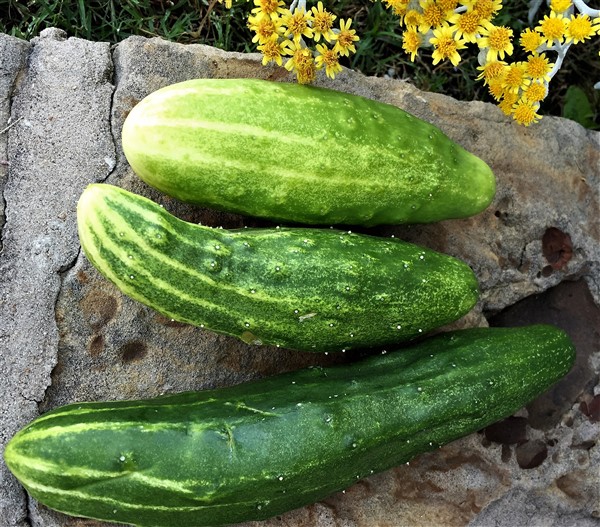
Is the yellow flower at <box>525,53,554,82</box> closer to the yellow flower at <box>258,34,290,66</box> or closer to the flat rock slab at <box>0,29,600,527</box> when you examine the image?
the flat rock slab at <box>0,29,600,527</box>

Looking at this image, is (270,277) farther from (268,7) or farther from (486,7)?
(486,7)

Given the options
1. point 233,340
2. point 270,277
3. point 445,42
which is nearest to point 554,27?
point 445,42

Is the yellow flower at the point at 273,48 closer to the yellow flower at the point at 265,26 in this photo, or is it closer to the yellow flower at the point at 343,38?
the yellow flower at the point at 265,26

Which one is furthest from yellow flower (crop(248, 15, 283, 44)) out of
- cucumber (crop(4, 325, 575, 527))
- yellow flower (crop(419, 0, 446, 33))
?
cucumber (crop(4, 325, 575, 527))

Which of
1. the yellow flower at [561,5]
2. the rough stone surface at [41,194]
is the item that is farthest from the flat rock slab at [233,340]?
the yellow flower at [561,5]

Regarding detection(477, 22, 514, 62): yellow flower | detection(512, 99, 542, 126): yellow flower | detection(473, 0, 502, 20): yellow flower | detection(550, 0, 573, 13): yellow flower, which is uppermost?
detection(550, 0, 573, 13): yellow flower

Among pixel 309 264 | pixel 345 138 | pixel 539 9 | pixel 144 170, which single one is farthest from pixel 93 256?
pixel 539 9

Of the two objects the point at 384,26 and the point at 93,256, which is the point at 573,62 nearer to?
the point at 384,26
